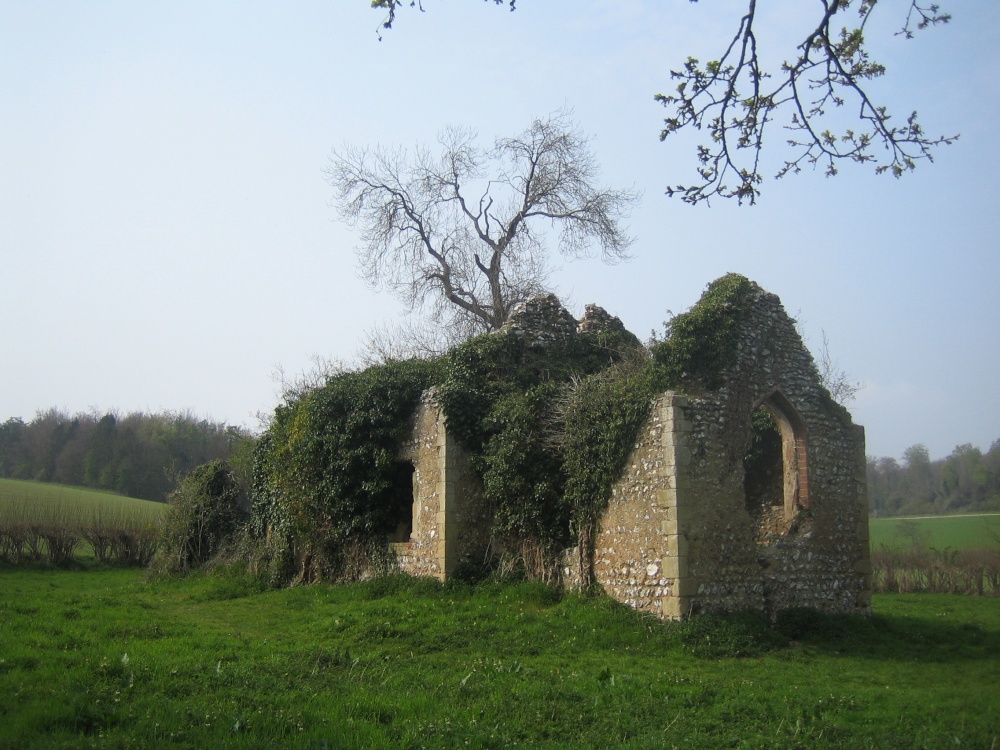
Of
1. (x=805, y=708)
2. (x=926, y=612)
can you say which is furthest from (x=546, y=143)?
(x=805, y=708)

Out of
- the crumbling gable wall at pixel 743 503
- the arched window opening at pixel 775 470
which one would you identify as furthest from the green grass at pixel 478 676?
the arched window opening at pixel 775 470

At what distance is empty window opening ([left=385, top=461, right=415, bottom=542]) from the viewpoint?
52.8 feet

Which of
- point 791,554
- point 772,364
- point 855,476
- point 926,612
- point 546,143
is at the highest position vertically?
point 546,143

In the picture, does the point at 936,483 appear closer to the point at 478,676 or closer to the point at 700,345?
the point at 700,345

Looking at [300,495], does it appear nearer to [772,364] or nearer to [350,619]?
[350,619]

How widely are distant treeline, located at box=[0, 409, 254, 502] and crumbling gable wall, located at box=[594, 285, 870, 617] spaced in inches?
1559

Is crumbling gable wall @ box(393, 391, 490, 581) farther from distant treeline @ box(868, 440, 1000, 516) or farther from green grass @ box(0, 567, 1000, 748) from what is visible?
distant treeline @ box(868, 440, 1000, 516)

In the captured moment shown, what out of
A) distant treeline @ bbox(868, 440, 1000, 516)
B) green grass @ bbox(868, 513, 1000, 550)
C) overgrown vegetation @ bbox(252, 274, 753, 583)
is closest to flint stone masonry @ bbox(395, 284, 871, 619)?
overgrown vegetation @ bbox(252, 274, 753, 583)

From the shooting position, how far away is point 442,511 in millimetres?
14547

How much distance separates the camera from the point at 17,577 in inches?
818

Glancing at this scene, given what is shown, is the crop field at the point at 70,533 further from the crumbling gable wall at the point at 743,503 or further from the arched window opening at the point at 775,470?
the arched window opening at the point at 775,470

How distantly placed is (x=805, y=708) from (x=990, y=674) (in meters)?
3.81

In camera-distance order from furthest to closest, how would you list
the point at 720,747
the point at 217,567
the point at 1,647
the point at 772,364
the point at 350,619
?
the point at 217,567, the point at 772,364, the point at 350,619, the point at 1,647, the point at 720,747

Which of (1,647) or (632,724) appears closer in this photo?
(632,724)
